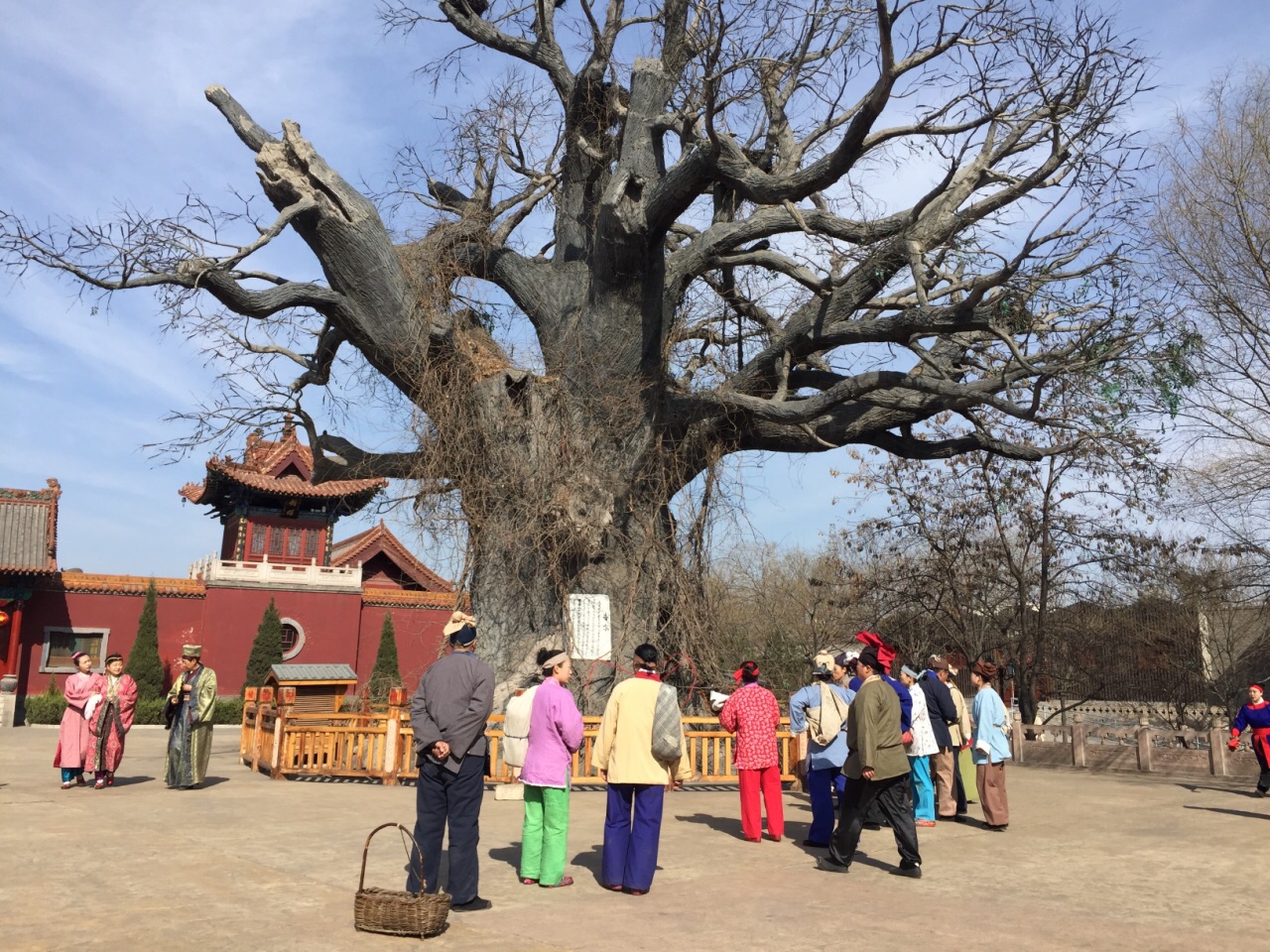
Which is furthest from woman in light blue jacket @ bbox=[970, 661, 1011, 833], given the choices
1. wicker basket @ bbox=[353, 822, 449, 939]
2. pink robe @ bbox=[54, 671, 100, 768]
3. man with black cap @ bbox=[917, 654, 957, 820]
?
pink robe @ bbox=[54, 671, 100, 768]

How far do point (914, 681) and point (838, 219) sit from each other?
6.34 m

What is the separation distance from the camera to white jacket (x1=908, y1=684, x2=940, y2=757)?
9086 millimetres

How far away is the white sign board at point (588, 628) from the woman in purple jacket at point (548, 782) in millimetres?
6564

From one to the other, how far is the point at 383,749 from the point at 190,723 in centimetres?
210

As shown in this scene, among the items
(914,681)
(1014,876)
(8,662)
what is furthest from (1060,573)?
(8,662)

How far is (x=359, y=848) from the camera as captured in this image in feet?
23.7

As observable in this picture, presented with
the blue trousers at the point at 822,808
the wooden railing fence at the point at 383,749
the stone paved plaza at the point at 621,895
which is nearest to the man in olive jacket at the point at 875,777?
the stone paved plaza at the point at 621,895

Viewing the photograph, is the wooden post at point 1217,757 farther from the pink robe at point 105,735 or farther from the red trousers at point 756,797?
the pink robe at point 105,735

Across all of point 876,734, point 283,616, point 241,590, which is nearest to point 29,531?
point 241,590

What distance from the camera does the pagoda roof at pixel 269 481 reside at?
113 ft

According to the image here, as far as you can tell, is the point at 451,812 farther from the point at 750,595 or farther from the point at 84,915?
the point at 750,595

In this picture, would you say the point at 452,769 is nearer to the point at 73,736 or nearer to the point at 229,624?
the point at 73,736

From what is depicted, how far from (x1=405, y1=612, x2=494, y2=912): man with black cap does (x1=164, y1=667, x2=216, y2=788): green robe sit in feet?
19.2

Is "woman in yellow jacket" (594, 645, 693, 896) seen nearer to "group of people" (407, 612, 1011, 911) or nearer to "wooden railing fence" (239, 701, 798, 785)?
"group of people" (407, 612, 1011, 911)
